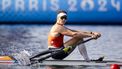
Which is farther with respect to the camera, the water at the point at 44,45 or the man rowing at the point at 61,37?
the water at the point at 44,45

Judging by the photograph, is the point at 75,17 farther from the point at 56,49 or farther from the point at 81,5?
the point at 56,49

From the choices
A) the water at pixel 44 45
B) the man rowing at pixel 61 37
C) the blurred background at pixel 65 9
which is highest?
the blurred background at pixel 65 9

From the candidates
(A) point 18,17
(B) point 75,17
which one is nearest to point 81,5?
(B) point 75,17

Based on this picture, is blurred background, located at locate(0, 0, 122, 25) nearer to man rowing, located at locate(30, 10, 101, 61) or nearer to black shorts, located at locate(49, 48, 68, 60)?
man rowing, located at locate(30, 10, 101, 61)

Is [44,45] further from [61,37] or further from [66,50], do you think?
[66,50]

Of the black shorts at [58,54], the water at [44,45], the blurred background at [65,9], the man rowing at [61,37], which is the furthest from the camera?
the blurred background at [65,9]

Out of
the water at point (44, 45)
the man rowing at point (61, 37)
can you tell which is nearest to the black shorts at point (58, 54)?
the man rowing at point (61, 37)

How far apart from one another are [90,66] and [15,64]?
6.95ft

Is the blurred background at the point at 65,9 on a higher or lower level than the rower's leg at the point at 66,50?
higher

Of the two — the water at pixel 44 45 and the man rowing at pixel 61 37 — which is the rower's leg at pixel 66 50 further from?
the water at pixel 44 45

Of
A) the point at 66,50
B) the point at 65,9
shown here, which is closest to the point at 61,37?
the point at 66,50

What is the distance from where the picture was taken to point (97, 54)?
19.8 m

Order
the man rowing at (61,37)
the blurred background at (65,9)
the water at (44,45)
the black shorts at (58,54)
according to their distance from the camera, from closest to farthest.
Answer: the black shorts at (58,54), the man rowing at (61,37), the water at (44,45), the blurred background at (65,9)

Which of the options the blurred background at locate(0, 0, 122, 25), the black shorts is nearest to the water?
the black shorts
